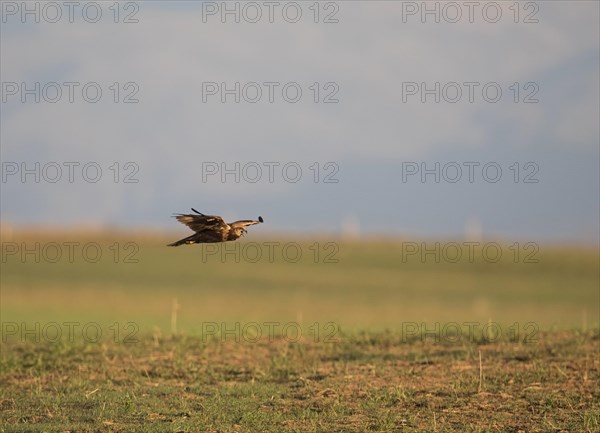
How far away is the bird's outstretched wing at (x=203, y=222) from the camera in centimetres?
1123

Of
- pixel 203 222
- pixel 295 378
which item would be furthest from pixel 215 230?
pixel 295 378

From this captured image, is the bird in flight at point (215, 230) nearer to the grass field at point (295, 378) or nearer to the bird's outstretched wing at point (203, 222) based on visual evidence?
the bird's outstretched wing at point (203, 222)

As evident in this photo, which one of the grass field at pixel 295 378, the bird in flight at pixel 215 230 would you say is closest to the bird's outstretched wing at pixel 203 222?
the bird in flight at pixel 215 230

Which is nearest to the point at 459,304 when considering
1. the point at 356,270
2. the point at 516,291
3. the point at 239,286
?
the point at 516,291

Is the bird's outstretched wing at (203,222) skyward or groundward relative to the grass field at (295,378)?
skyward

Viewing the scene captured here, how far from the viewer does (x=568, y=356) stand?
17.9m

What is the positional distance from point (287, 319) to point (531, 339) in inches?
765

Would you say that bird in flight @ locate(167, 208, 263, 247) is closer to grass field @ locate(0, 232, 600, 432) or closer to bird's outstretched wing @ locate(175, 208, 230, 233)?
bird's outstretched wing @ locate(175, 208, 230, 233)

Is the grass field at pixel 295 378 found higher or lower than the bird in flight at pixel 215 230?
lower

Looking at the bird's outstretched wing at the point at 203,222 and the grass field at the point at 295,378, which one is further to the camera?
the grass field at the point at 295,378

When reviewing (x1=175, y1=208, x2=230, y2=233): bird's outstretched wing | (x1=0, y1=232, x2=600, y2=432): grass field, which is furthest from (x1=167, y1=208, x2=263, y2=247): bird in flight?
(x1=0, y1=232, x2=600, y2=432): grass field

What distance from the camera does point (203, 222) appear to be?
11.4 m

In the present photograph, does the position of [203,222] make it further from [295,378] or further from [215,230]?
[295,378]

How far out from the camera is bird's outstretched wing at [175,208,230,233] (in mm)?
11227
